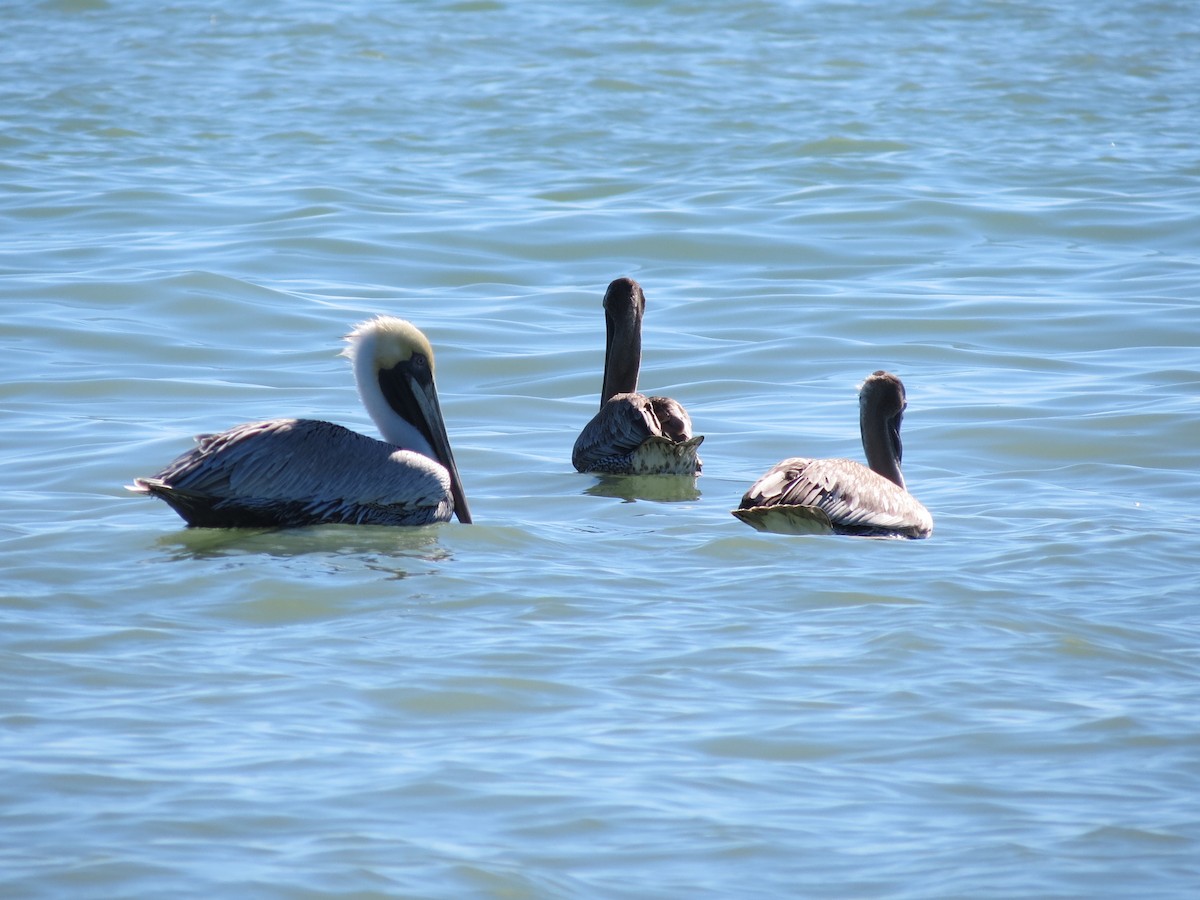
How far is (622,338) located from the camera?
30.4ft

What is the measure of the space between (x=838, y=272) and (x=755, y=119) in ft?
17.2

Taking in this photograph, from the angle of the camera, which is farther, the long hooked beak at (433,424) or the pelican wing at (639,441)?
the pelican wing at (639,441)

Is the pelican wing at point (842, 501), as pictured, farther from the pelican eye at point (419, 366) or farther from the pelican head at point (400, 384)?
the pelican eye at point (419, 366)

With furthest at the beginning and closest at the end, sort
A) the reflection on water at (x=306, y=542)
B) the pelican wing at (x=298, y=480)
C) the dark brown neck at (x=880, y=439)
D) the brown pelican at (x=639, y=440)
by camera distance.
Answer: the brown pelican at (x=639, y=440)
the dark brown neck at (x=880, y=439)
the pelican wing at (x=298, y=480)
the reflection on water at (x=306, y=542)

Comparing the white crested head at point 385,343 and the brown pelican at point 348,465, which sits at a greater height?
the white crested head at point 385,343

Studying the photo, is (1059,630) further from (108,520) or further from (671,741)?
(108,520)

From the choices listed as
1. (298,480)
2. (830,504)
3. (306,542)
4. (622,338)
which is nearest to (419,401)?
(298,480)

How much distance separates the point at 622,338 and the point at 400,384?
225 cm

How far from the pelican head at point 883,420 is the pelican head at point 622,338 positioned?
76.6 inches

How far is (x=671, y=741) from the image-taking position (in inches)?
178

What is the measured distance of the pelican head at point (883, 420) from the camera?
7.53m

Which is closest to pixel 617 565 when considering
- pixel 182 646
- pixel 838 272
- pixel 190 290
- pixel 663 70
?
pixel 182 646

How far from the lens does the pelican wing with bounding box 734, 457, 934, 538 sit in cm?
675

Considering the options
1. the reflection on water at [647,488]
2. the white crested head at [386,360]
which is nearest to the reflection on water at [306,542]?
the white crested head at [386,360]
